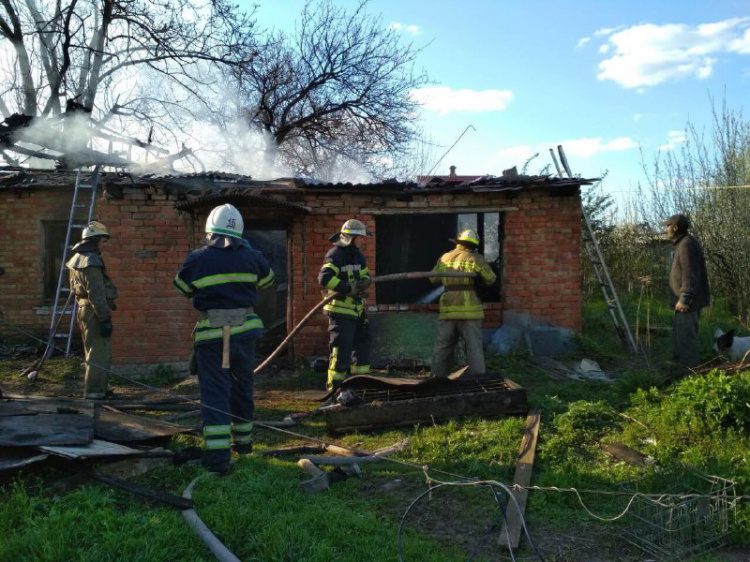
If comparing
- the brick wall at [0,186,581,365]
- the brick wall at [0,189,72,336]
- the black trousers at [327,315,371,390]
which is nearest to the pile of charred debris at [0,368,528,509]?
the black trousers at [327,315,371,390]

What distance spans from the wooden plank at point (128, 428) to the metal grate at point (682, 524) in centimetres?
378

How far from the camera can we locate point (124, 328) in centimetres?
902

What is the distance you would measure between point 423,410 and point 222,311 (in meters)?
2.21

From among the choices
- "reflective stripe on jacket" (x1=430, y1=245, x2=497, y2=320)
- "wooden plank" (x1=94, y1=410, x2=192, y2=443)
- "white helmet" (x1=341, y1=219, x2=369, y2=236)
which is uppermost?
"white helmet" (x1=341, y1=219, x2=369, y2=236)

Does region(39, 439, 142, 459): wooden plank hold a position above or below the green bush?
above

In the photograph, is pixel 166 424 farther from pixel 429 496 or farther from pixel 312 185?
pixel 312 185

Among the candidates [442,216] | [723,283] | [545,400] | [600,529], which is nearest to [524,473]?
[600,529]

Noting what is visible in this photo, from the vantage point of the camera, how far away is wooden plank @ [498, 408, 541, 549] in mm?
3586

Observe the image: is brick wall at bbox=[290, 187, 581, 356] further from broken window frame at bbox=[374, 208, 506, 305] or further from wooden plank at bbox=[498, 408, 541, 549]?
wooden plank at bbox=[498, 408, 541, 549]

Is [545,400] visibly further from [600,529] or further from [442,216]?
[442,216]

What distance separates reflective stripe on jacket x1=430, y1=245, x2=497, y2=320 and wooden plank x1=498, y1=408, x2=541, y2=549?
1513mm

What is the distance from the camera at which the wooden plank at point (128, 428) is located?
5.09m

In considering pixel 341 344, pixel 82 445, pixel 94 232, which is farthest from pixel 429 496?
pixel 94 232

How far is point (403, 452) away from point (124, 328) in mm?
5513
